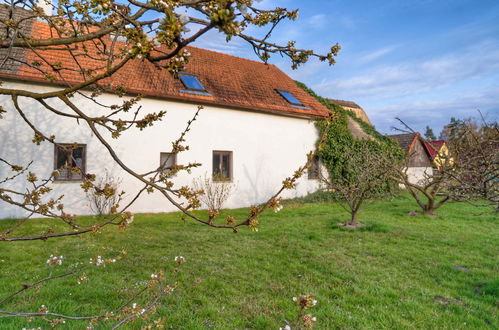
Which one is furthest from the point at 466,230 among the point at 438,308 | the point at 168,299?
the point at 168,299

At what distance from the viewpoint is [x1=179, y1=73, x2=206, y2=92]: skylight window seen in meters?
11.9

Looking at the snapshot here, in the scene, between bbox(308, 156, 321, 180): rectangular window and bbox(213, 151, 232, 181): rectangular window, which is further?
bbox(308, 156, 321, 180): rectangular window

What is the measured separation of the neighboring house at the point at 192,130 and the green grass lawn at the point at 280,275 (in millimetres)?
2400

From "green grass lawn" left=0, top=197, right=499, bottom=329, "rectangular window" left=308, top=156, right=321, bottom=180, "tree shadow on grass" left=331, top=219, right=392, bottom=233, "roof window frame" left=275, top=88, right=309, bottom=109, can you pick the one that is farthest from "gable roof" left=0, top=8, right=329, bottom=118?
"tree shadow on grass" left=331, top=219, right=392, bottom=233

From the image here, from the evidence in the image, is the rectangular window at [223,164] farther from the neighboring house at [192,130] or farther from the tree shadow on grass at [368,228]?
the tree shadow on grass at [368,228]

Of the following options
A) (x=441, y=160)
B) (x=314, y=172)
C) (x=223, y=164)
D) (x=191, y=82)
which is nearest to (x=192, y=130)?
(x=223, y=164)

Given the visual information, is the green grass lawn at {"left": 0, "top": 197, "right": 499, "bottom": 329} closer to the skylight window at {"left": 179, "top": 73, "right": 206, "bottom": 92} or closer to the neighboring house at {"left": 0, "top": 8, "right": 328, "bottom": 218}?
the neighboring house at {"left": 0, "top": 8, "right": 328, "bottom": 218}

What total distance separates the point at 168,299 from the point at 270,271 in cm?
185

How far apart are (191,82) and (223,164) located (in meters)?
3.66

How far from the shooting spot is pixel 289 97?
1512 centimetres

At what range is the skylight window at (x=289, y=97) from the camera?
14702 mm

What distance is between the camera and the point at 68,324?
10.7 feet

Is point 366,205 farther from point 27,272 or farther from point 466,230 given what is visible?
point 27,272

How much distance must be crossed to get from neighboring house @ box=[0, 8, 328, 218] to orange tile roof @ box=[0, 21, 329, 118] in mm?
48
